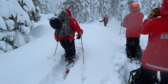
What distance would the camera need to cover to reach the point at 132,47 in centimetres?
377

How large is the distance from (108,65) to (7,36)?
8000 mm

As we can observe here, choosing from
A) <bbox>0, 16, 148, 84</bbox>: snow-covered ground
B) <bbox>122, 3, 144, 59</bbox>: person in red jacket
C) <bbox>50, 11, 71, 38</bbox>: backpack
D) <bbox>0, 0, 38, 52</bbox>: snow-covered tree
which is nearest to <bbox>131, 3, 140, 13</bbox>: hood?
<bbox>122, 3, 144, 59</bbox>: person in red jacket

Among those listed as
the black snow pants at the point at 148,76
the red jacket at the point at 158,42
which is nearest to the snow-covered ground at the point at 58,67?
the black snow pants at the point at 148,76

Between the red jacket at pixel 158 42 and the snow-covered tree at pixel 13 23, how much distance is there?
28.0 ft

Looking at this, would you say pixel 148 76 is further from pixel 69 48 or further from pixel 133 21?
pixel 69 48

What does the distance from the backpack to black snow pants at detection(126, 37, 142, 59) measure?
98.2 inches

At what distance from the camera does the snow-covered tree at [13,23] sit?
682 cm

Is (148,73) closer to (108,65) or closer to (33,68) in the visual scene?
(108,65)

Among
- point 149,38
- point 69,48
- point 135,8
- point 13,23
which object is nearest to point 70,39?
point 69,48

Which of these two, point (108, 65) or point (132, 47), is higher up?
point (132, 47)

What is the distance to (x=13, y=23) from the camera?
24.0ft

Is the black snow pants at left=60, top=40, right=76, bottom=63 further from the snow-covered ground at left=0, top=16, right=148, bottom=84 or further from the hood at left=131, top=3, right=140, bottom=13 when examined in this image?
the hood at left=131, top=3, right=140, bottom=13

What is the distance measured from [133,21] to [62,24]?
8.42 feet

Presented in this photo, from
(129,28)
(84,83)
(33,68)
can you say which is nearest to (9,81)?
(33,68)
